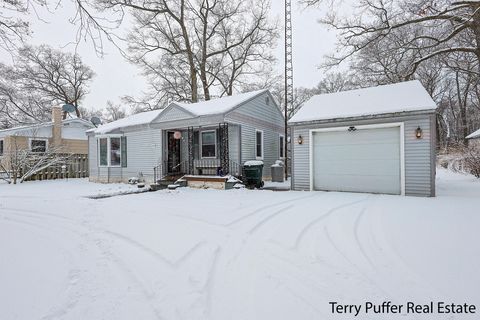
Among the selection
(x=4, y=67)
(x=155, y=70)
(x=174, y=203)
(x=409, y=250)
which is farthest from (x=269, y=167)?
(x=4, y=67)

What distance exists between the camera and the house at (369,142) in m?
7.88

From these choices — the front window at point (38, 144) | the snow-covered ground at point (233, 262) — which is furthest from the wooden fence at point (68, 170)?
the snow-covered ground at point (233, 262)

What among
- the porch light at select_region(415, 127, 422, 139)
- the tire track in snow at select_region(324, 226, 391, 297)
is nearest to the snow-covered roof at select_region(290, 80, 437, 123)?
the porch light at select_region(415, 127, 422, 139)

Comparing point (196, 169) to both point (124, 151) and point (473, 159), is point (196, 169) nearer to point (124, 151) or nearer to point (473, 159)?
point (124, 151)

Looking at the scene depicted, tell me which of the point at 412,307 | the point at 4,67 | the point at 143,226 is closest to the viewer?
A: the point at 412,307

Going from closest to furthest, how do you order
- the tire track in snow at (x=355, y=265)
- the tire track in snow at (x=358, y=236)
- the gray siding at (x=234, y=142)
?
the tire track in snow at (x=355, y=265)
the tire track in snow at (x=358, y=236)
the gray siding at (x=234, y=142)

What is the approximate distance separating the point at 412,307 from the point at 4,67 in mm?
32675

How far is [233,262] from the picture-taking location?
3.23 m

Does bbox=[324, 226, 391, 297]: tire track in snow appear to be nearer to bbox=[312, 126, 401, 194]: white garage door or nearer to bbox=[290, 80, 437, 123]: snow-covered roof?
bbox=[312, 126, 401, 194]: white garage door

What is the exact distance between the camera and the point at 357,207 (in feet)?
21.0

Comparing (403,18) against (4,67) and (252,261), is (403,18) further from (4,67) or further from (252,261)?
(4,67)

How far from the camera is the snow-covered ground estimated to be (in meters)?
2.32

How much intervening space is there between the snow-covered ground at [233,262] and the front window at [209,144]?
274 inches

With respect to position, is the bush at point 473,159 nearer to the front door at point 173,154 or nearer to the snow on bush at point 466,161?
the snow on bush at point 466,161
